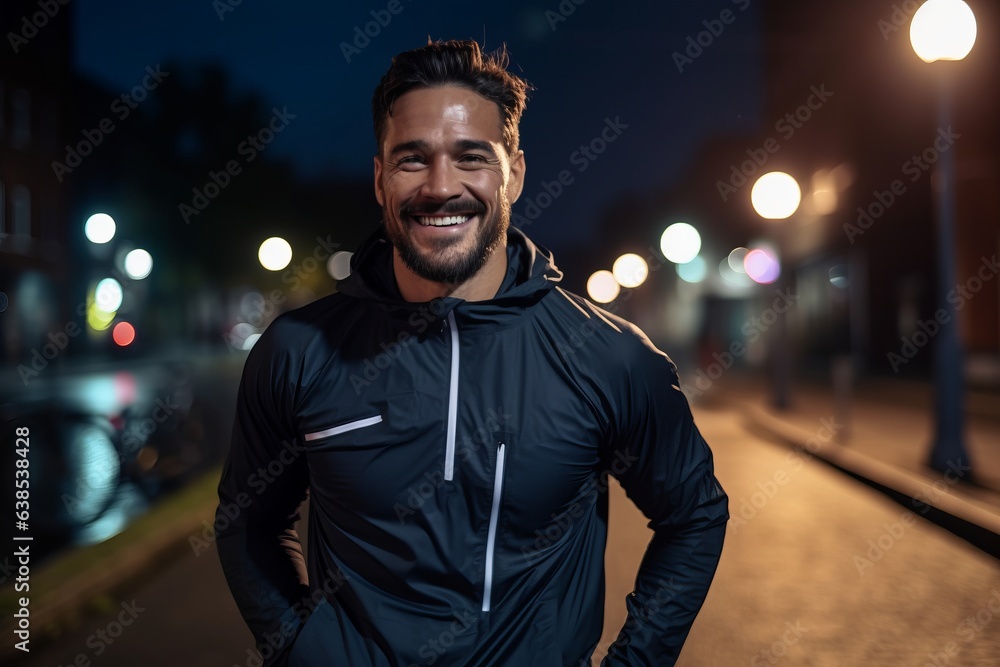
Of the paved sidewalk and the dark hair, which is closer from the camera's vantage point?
the dark hair

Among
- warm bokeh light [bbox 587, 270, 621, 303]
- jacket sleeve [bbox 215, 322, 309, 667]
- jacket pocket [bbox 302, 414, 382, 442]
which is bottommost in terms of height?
jacket sleeve [bbox 215, 322, 309, 667]

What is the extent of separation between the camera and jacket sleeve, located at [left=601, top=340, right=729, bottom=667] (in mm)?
2084

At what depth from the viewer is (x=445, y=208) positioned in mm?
2088

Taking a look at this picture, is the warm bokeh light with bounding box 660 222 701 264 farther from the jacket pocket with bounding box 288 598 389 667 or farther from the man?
the jacket pocket with bounding box 288 598 389 667

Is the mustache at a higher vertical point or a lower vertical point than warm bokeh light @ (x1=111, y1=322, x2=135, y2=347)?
lower

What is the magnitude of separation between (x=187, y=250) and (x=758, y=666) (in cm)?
3563

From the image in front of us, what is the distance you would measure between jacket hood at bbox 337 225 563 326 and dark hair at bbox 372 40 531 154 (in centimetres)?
26

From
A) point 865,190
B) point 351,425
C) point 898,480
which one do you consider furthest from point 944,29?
point 865,190

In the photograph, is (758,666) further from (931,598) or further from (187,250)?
(187,250)

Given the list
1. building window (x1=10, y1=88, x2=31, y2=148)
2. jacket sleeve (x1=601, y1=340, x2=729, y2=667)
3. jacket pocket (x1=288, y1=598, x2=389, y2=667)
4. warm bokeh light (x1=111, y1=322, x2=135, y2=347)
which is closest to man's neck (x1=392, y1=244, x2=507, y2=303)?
jacket sleeve (x1=601, y1=340, x2=729, y2=667)

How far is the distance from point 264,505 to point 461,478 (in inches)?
22.4

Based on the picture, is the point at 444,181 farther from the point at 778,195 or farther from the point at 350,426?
the point at 778,195

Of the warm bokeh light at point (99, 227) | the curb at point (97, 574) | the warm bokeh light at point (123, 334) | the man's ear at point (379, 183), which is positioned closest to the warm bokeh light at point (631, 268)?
the warm bokeh light at point (123, 334)

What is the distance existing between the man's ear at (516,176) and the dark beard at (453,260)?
0.50 feet
